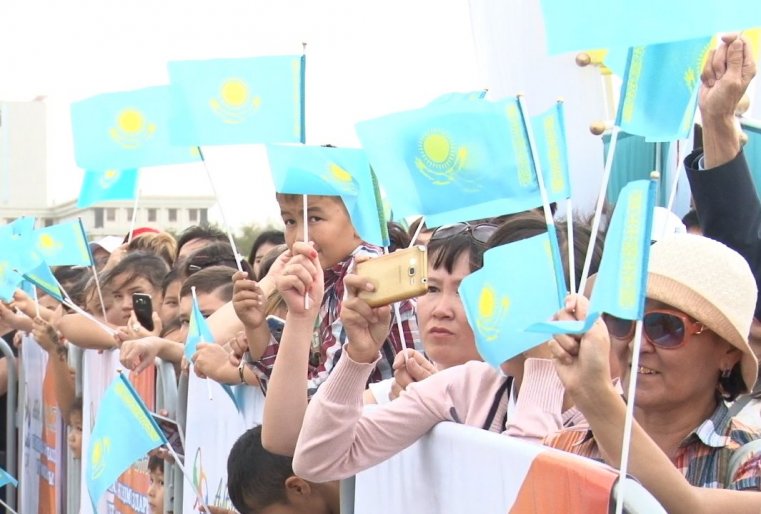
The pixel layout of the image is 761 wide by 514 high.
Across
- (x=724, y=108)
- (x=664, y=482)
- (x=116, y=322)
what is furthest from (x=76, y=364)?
(x=664, y=482)

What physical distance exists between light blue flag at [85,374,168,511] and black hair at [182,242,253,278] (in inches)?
75.4

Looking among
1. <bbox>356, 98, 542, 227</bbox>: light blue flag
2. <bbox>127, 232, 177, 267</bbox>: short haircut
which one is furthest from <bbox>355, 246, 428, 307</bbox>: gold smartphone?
<bbox>127, 232, 177, 267</bbox>: short haircut

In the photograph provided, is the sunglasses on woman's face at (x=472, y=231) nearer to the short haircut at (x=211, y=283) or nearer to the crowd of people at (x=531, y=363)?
the crowd of people at (x=531, y=363)

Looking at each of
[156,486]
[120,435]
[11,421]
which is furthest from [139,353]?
[11,421]

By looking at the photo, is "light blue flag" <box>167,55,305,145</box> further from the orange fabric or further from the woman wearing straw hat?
the orange fabric

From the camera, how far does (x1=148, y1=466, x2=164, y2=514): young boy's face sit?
5652 millimetres

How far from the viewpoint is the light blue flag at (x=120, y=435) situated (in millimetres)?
4918

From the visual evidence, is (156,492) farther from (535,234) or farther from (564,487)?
(564,487)

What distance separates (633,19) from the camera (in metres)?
2.63

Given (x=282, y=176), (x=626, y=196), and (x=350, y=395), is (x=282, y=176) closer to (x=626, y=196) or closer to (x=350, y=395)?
(x=350, y=395)

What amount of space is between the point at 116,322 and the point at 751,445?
548 centimetres

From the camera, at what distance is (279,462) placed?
3.96m

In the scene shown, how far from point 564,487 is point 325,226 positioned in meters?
2.41

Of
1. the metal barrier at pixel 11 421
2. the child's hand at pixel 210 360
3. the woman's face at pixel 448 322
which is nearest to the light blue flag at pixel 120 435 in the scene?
the child's hand at pixel 210 360
